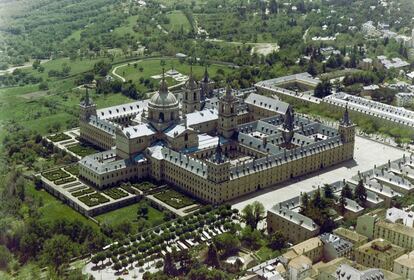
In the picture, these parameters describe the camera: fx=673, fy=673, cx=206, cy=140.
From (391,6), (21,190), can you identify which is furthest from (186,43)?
(21,190)

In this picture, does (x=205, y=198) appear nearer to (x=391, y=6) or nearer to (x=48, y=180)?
(x=48, y=180)

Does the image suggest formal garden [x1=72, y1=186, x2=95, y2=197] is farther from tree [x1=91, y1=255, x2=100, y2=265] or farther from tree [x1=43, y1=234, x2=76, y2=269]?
tree [x1=91, y1=255, x2=100, y2=265]

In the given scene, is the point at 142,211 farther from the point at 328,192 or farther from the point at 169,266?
the point at 328,192

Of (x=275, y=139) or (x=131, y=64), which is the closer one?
(x=275, y=139)

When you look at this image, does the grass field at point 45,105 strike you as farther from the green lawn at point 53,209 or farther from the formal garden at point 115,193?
the formal garden at point 115,193

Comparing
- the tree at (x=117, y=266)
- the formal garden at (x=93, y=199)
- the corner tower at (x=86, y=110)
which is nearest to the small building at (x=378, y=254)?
the tree at (x=117, y=266)

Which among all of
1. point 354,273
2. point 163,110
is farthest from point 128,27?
point 354,273

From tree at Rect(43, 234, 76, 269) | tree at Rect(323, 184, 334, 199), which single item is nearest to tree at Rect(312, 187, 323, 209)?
tree at Rect(323, 184, 334, 199)
